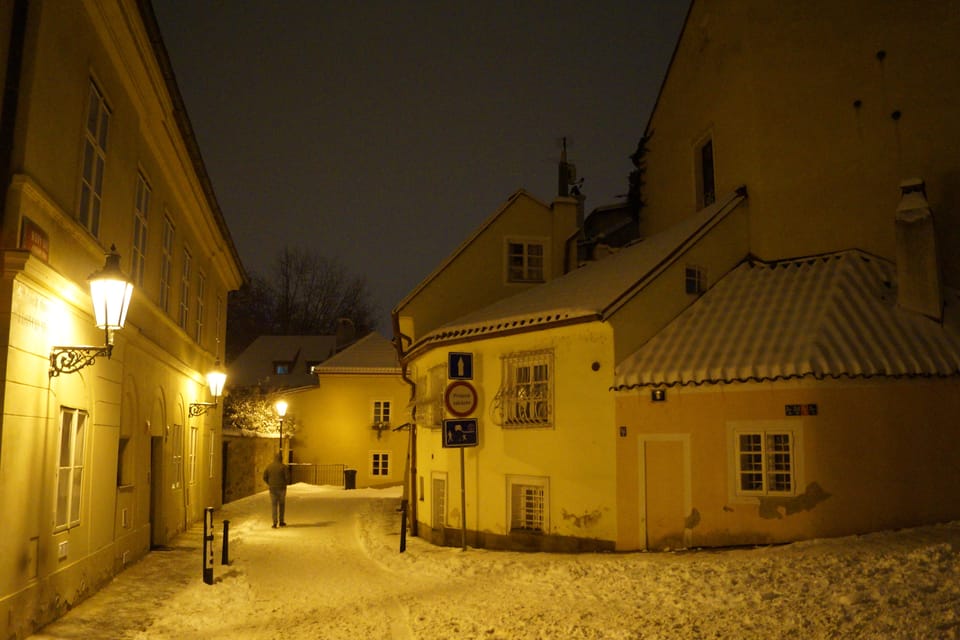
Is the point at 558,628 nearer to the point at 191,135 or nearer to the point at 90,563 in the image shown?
the point at 90,563

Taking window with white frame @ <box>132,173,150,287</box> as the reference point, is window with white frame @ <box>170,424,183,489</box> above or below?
below

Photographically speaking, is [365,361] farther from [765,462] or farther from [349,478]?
[765,462]

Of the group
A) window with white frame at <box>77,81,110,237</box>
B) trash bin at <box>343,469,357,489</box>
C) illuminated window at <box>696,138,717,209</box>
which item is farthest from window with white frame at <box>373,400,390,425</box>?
window with white frame at <box>77,81,110,237</box>

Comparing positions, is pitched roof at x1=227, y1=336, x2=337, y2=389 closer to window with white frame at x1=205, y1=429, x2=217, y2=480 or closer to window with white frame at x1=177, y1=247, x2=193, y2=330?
window with white frame at x1=205, y1=429, x2=217, y2=480

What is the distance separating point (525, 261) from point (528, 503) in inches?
364

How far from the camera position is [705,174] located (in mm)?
21031

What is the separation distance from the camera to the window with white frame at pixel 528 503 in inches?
638

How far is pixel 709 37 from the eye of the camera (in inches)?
797

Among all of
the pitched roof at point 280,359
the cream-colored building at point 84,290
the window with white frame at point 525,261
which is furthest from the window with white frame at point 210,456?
the pitched roof at point 280,359

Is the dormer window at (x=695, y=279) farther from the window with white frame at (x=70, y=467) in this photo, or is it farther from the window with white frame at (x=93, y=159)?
the window with white frame at (x=70, y=467)

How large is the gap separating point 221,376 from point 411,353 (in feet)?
16.0

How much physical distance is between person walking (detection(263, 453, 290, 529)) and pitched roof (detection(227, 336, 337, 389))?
96.8 ft

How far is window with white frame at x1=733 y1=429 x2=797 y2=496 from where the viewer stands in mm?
13602

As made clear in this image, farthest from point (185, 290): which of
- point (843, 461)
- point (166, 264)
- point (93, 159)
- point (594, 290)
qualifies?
point (843, 461)
